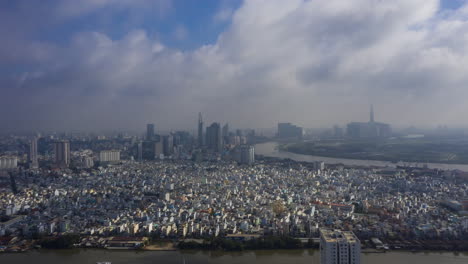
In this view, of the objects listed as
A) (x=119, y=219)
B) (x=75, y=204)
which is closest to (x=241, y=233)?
(x=119, y=219)

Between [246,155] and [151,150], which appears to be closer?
[246,155]

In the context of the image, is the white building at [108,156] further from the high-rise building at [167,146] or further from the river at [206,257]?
the river at [206,257]

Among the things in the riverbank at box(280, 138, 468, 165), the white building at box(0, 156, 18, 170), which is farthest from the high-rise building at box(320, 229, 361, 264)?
the riverbank at box(280, 138, 468, 165)

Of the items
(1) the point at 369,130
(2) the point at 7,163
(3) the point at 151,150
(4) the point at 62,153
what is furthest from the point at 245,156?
(1) the point at 369,130

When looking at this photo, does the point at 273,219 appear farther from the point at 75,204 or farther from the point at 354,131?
the point at 354,131

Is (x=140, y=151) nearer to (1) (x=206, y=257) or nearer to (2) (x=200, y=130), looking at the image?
(2) (x=200, y=130)

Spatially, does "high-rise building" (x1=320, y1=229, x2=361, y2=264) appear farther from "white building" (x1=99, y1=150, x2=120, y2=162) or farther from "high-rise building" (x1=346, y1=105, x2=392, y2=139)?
"high-rise building" (x1=346, y1=105, x2=392, y2=139)
